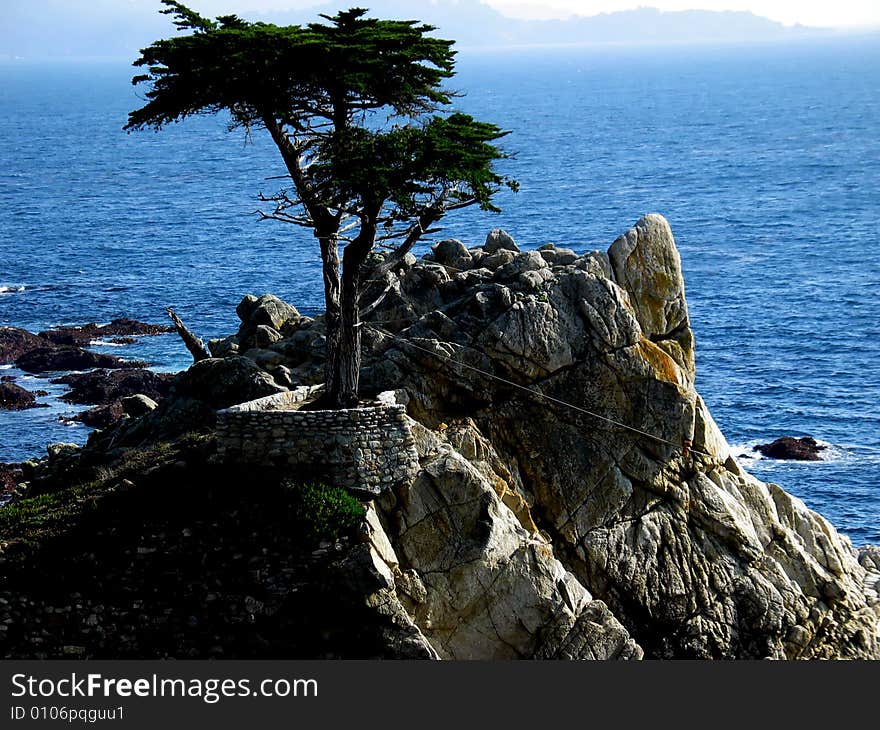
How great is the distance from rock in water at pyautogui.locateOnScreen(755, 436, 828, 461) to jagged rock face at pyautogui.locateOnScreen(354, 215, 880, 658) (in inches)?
954

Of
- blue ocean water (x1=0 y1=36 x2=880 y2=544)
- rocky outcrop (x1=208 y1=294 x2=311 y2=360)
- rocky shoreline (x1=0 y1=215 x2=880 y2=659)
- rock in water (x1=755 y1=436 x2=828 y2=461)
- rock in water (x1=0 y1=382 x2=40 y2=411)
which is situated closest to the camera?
rocky shoreline (x1=0 y1=215 x2=880 y2=659)

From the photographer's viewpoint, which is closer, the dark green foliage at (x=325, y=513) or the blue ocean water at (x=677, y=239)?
the dark green foliage at (x=325, y=513)

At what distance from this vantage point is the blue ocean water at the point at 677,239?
70.8 metres

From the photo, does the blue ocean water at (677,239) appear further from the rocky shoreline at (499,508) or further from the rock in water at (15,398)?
the rocky shoreline at (499,508)

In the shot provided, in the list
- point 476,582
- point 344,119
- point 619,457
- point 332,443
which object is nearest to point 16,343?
point 344,119

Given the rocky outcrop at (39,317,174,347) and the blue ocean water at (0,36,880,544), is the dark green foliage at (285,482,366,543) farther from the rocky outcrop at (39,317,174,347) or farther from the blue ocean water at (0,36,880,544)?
the rocky outcrop at (39,317,174,347)

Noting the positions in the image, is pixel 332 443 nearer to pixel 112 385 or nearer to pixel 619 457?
pixel 619 457

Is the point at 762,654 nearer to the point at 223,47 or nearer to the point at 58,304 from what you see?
the point at 223,47

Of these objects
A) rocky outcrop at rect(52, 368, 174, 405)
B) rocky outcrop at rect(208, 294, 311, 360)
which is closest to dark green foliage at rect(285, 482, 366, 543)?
rocky outcrop at rect(208, 294, 311, 360)

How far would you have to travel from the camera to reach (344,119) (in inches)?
1398

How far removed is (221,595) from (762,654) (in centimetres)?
1602

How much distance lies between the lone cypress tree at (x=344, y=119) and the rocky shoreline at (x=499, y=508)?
4282 millimetres

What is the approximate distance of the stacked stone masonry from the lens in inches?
1314

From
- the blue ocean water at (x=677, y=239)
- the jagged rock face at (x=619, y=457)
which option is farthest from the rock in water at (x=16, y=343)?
the jagged rock face at (x=619, y=457)
